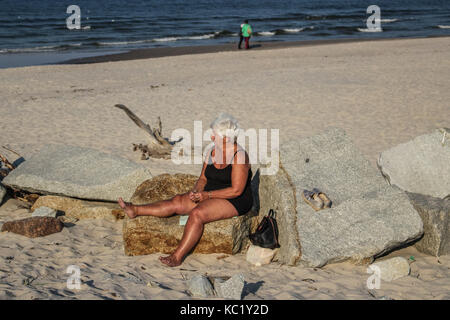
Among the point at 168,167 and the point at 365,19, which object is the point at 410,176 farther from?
the point at 365,19

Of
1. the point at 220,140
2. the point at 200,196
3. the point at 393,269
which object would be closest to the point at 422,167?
the point at 393,269

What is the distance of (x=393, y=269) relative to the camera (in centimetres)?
509

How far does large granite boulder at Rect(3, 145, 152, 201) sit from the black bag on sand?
2.16 m

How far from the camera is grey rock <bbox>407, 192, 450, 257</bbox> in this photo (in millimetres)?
5633

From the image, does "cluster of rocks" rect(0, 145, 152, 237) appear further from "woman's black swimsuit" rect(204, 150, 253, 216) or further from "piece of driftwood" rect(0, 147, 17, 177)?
"woman's black swimsuit" rect(204, 150, 253, 216)

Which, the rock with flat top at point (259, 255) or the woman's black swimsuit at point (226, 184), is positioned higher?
the woman's black swimsuit at point (226, 184)

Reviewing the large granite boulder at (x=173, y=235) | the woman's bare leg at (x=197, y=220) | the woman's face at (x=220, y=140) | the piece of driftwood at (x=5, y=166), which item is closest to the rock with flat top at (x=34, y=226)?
the large granite boulder at (x=173, y=235)

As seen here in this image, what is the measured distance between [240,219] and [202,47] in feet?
82.5

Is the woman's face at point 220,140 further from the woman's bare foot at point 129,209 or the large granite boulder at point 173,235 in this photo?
the woman's bare foot at point 129,209

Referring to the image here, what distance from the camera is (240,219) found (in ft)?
18.8

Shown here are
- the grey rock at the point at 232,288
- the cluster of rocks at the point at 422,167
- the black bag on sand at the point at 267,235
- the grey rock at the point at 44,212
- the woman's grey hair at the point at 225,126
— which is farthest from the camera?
the grey rock at the point at 44,212

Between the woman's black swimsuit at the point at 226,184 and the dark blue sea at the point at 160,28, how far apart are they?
21424 millimetres

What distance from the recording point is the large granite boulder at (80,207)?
687 centimetres
